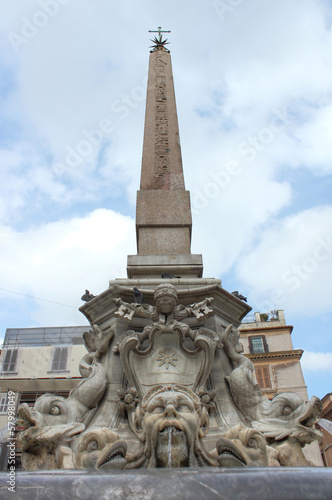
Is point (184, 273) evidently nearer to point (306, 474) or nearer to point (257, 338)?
point (306, 474)

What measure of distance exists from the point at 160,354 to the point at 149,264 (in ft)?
4.73

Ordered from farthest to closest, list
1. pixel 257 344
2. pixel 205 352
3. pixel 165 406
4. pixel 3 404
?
pixel 257 344 < pixel 3 404 < pixel 205 352 < pixel 165 406

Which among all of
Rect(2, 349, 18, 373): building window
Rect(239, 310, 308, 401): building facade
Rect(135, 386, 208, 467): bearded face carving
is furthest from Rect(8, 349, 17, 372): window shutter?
Rect(135, 386, 208, 467): bearded face carving

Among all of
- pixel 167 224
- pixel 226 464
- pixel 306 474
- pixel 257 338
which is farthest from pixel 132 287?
pixel 257 338

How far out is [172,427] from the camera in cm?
316

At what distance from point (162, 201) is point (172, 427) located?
3.75 m

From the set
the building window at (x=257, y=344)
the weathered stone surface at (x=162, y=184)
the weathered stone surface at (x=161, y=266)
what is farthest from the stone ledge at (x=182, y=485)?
the building window at (x=257, y=344)

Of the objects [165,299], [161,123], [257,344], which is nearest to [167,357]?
[165,299]

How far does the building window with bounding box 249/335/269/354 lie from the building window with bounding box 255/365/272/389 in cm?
89

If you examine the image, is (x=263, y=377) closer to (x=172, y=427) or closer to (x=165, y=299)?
(x=165, y=299)

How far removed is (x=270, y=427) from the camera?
3584 mm

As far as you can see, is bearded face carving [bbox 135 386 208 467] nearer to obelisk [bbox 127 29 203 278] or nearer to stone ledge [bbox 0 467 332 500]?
obelisk [bbox 127 29 203 278]

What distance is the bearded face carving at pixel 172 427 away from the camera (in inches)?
120

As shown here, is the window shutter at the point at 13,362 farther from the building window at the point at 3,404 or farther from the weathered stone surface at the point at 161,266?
the weathered stone surface at the point at 161,266
